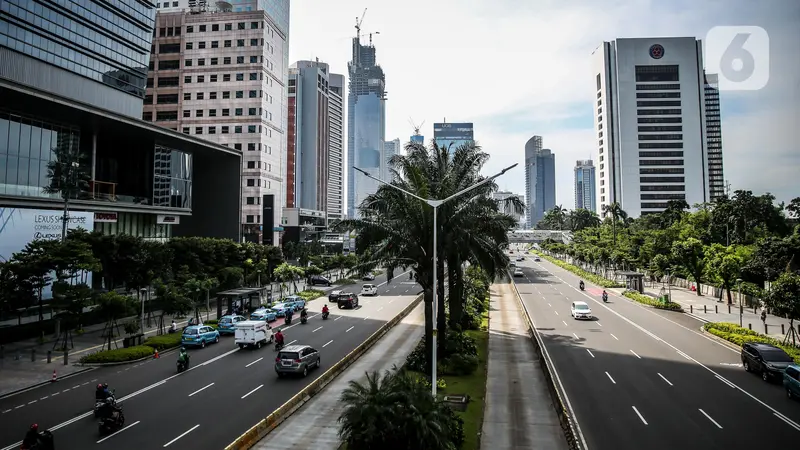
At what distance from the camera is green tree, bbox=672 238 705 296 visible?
55.7m

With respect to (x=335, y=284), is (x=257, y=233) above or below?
above

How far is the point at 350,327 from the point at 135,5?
164 feet

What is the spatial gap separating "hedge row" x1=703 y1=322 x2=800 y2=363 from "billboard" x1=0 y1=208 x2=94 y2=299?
5200cm

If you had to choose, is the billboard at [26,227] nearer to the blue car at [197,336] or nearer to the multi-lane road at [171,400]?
the blue car at [197,336]

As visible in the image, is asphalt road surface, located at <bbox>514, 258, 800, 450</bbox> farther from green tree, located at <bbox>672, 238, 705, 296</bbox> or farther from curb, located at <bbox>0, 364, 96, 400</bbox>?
curb, located at <bbox>0, 364, 96, 400</bbox>

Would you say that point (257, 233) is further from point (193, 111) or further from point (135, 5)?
point (135, 5)

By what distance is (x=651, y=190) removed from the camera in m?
161

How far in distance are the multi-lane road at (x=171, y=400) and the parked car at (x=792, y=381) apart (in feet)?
73.8

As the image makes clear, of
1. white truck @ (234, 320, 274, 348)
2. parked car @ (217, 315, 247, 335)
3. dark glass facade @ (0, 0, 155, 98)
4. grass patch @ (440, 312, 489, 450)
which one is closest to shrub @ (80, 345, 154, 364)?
white truck @ (234, 320, 274, 348)

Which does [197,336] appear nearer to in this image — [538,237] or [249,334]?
[249,334]

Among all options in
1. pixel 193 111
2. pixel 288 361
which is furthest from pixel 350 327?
pixel 193 111

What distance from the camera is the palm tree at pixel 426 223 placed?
25.9 m

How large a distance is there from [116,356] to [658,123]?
172 meters

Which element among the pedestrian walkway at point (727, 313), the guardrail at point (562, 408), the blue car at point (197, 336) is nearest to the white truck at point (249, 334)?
the blue car at point (197, 336)
